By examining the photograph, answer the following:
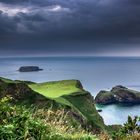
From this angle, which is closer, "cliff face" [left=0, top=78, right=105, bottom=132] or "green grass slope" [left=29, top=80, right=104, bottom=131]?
"cliff face" [left=0, top=78, right=105, bottom=132]

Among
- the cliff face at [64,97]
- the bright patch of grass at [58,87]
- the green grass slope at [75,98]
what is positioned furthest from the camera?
the bright patch of grass at [58,87]

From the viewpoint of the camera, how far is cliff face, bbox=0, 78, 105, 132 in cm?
7778

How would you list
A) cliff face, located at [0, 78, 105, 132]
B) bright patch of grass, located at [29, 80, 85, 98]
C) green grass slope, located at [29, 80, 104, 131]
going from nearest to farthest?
cliff face, located at [0, 78, 105, 132]
green grass slope, located at [29, 80, 104, 131]
bright patch of grass, located at [29, 80, 85, 98]

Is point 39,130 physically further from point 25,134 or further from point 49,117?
point 49,117

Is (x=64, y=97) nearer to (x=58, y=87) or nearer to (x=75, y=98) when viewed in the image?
(x=75, y=98)

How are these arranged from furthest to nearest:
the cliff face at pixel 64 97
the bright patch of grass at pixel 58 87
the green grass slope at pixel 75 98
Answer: the bright patch of grass at pixel 58 87
the green grass slope at pixel 75 98
the cliff face at pixel 64 97

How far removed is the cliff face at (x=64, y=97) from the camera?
77.8 meters

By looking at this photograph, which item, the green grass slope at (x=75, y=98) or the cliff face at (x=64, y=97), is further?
the green grass slope at (x=75, y=98)

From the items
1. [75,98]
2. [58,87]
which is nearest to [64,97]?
[75,98]

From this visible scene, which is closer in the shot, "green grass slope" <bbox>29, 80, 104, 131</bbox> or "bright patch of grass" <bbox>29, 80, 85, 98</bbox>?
"green grass slope" <bbox>29, 80, 104, 131</bbox>

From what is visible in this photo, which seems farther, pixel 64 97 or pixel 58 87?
pixel 58 87

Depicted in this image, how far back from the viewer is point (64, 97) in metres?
108

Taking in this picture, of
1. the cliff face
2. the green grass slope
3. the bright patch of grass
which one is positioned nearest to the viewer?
the cliff face

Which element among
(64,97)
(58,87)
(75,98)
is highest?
(58,87)
